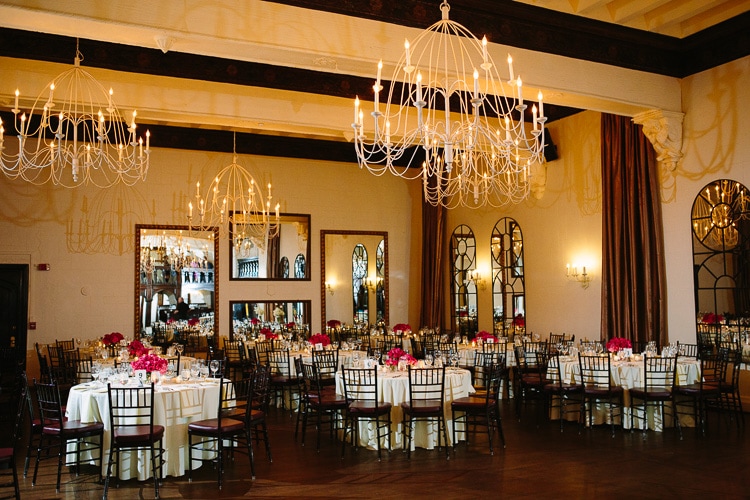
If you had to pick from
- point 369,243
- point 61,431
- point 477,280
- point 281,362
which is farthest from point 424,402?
point 369,243

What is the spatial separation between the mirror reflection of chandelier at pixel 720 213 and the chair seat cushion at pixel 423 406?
5377mm

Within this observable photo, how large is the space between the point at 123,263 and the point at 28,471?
7.73m

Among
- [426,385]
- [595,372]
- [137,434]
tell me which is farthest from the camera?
[595,372]

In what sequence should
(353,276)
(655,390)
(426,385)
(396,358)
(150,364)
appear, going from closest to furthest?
(150,364) < (426,385) < (396,358) < (655,390) < (353,276)

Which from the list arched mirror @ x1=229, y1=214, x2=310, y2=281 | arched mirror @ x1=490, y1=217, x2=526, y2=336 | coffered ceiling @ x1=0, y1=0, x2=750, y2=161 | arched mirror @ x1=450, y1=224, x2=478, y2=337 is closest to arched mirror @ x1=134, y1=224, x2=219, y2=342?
arched mirror @ x1=229, y1=214, x2=310, y2=281

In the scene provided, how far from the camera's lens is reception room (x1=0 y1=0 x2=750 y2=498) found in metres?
6.88

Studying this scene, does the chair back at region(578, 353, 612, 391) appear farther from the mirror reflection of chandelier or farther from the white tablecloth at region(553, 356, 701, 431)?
the mirror reflection of chandelier

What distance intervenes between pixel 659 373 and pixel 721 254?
2.63 meters

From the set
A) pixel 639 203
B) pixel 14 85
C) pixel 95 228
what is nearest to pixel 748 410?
pixel 639 203

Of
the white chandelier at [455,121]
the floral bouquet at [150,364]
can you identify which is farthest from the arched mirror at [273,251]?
the floral bouquet at [150,364]

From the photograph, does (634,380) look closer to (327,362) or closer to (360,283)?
(327,362)

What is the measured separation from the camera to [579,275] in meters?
12.5

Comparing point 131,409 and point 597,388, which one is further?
point 597,388

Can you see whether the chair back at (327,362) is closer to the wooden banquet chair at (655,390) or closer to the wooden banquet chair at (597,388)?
the wooden banquet chair at (597,388)
